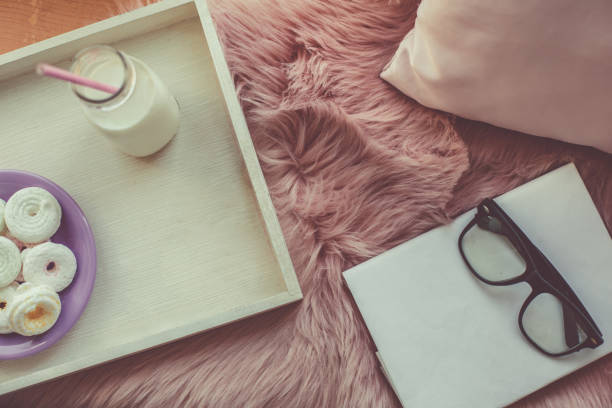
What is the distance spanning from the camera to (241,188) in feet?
1.37

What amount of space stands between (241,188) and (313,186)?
82mm

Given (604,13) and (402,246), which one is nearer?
(604,13)

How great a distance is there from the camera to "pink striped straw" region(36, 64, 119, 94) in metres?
0.30

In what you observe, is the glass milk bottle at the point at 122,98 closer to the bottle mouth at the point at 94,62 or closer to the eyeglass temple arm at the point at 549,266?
the bottle mouth at the point at 94,62

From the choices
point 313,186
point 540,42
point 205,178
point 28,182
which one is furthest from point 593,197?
point 28,182

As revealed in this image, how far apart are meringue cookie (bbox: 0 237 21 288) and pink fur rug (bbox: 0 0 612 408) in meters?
0.13

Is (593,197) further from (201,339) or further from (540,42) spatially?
(201,339)

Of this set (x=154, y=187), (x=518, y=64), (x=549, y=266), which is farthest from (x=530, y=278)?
(x=154, y=187)

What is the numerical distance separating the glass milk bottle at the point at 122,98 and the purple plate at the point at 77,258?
82 millimetres

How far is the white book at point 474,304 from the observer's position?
1.44 ft

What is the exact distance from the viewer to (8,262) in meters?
0.38

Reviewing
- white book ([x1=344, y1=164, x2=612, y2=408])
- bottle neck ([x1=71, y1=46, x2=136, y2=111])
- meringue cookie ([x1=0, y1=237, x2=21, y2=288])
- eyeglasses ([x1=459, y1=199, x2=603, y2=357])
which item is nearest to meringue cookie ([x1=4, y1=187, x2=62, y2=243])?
meringue cookie ([x1=0, y1=237, x2=21, y2=288])

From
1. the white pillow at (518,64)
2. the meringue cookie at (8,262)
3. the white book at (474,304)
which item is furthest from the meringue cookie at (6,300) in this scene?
the white pillow at (518,64)

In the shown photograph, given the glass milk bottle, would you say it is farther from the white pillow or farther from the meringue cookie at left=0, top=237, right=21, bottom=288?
the white pillow
